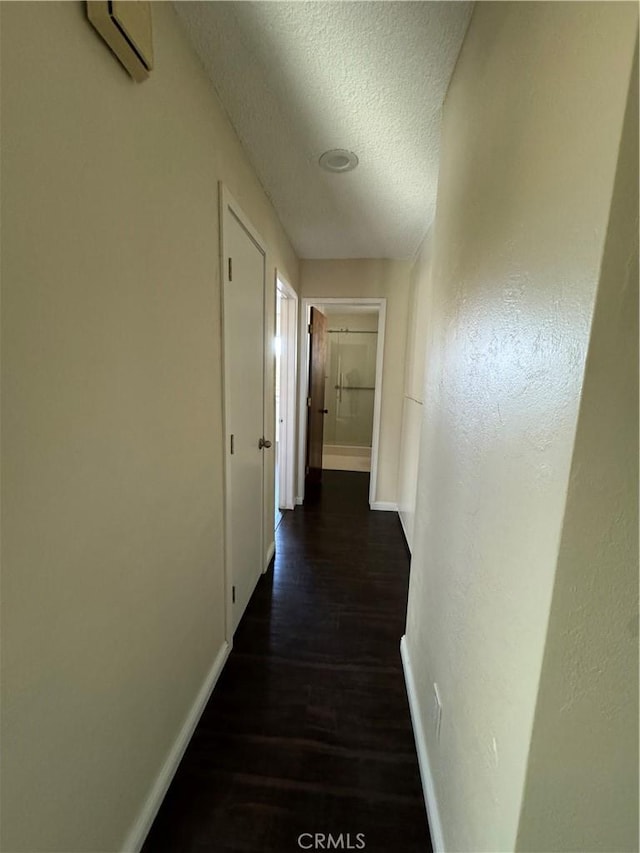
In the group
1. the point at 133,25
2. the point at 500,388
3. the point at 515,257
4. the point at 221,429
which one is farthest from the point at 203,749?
the point at 133,25

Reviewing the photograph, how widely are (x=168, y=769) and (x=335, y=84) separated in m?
2.43

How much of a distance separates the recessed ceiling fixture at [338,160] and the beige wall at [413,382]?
0.91m

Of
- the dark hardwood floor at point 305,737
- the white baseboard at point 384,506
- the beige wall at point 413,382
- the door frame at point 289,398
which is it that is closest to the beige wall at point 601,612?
the dark hardwood floor at point 305,737

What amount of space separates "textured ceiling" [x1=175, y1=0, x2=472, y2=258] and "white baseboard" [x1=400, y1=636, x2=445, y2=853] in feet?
7.57

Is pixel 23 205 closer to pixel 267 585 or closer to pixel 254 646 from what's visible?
pixel 254 646

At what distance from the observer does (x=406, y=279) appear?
3.22m

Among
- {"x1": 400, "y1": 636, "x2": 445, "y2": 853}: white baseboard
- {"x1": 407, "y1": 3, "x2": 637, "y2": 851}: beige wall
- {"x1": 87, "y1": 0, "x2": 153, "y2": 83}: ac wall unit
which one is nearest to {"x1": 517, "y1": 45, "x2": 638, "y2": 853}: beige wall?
{"x1": 407, "y1": 3, "x2": 637, "y2": 851}: beige wall

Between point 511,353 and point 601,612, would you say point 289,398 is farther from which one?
point 601,612

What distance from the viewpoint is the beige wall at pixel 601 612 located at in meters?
0.44

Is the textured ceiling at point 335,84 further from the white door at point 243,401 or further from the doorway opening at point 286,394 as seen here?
the doorway opening at point 286,394

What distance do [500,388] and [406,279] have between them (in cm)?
282

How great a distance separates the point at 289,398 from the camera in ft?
10.9

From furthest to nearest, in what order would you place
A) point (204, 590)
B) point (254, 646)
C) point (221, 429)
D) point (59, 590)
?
point (254, 646) → point (221, 429) → point (204, 590) → point (59, 590)

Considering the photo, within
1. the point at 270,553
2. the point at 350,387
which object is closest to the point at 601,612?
the point at 270,553
